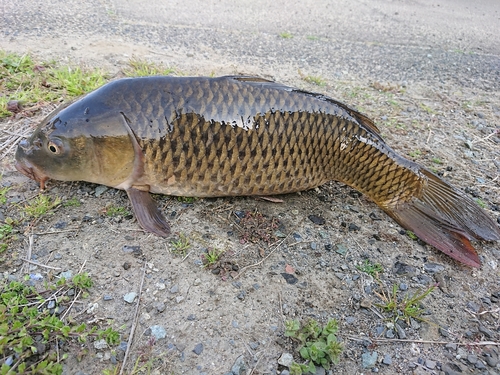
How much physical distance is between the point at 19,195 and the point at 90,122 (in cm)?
69

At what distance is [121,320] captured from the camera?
193cm

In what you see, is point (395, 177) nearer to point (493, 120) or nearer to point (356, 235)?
point (356, 235)

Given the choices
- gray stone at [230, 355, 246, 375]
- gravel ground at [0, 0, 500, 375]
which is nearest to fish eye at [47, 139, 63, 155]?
gravel ground at [0, 0, 500, 375]

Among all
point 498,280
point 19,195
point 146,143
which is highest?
point 146,143

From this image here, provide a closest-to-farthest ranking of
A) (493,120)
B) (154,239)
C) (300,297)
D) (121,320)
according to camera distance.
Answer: (121,320)
(300,297)
(154,239)
(493,120)

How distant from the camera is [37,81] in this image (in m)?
3.66

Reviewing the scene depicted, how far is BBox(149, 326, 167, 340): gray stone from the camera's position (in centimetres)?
188

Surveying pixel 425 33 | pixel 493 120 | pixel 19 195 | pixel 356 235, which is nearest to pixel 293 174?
pixel 356 235

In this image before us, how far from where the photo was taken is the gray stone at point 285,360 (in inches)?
72.2

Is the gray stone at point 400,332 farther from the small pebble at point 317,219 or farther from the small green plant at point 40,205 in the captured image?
the small green plant at point 40,205

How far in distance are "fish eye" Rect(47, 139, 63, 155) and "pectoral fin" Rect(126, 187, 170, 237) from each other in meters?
0.47

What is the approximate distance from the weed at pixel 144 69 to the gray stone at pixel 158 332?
9.16 feet

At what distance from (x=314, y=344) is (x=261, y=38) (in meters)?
5.40

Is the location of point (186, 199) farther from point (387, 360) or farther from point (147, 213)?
point (387, 360)
